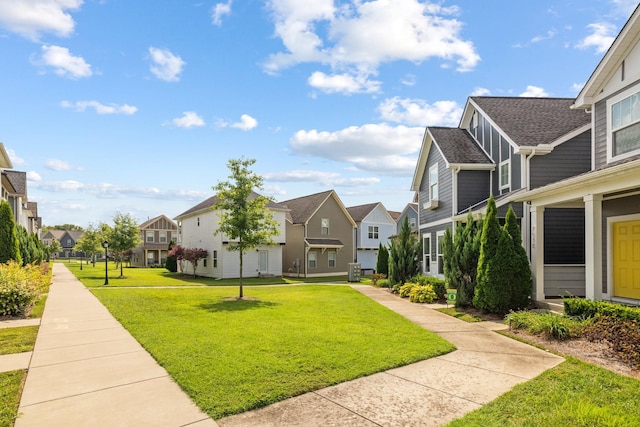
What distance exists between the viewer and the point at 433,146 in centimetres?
2012

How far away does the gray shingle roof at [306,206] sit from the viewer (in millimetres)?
35031

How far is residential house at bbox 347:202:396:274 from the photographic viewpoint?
40906mm

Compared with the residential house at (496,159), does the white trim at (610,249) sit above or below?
below

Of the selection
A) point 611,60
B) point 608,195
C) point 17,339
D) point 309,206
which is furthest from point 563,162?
point 309,206

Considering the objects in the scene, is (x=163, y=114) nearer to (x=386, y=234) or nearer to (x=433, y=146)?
(x=433, y=146)

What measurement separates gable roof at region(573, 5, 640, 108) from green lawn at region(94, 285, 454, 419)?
8.41 meters

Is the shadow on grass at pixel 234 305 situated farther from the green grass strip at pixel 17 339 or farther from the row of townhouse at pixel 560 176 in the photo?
the row of townhouse at pixel 560 176

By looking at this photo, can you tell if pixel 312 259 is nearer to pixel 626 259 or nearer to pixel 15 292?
pixel 15 292

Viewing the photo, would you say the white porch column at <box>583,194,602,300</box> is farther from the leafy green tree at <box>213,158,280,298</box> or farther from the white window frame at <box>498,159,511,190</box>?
the leafy green tree at <box>213,158,280,298</box>

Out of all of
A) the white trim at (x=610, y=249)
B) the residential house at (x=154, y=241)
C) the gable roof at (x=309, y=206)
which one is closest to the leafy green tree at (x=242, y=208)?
the white trim at (x=610, y=249)

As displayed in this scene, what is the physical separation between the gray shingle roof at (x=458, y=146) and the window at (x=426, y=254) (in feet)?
15.2

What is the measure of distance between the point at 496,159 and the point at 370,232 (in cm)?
2513

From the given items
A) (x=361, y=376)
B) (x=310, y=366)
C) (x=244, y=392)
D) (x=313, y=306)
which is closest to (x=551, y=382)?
(x=361, y=376)

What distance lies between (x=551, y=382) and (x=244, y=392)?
4365 mm
